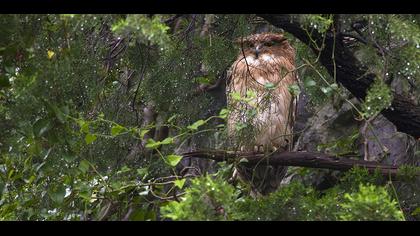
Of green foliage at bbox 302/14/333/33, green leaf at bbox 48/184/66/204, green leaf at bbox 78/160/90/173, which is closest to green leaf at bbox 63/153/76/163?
green leaf at bbox 78/160/90/173

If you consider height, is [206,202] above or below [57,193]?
above

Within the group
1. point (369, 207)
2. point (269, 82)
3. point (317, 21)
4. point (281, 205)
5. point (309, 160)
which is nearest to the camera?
point (369, 207)

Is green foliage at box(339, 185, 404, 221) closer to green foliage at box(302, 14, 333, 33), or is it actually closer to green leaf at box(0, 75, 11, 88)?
green foliage at box(302, 14, 333, 33)

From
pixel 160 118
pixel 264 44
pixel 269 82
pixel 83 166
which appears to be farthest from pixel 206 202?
pixel 264 44

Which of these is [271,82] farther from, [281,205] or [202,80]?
[281,205]

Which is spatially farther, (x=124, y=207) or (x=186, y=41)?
(x=186, y=41)

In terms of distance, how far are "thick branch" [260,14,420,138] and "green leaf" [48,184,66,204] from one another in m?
1.18

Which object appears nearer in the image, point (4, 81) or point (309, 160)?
point (4, 81)

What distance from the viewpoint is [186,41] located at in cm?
464

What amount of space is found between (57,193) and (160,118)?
56.1 inches

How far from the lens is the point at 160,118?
512 cm
